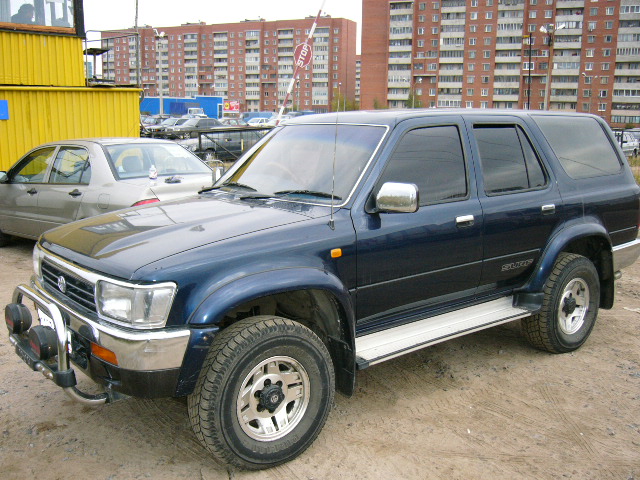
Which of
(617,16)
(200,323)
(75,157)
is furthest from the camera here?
(617,16)

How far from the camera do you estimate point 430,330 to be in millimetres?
3926

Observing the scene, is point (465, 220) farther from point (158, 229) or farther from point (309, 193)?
point (158, 229)

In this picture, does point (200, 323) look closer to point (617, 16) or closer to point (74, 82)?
point (74, 82)

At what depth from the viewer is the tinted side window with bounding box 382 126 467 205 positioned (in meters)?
3.83

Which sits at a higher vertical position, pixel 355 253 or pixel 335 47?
pixel 335 47

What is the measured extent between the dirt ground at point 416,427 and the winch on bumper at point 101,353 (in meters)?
0.57

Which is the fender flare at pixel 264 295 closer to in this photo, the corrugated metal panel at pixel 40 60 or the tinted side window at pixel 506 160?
the tinted side window at pixel 506 160

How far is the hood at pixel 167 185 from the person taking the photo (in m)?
6.86

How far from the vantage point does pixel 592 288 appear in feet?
16.2

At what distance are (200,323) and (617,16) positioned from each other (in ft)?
344

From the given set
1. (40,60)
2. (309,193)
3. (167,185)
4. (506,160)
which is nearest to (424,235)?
(309,193)

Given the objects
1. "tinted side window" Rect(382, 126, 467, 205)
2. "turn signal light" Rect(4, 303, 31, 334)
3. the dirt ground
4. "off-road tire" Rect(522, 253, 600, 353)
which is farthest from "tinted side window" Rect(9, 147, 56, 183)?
"off-road tire" Rect(522, 253, 600, 353)

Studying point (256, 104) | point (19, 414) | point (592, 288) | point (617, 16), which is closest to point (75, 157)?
point (19, 414)

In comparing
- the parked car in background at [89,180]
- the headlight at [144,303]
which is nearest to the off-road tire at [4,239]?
the parked car in background at [89,180]
